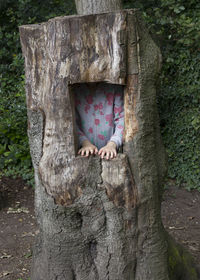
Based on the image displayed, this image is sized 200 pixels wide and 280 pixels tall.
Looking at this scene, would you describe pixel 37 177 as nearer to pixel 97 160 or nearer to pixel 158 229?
pixel 97 160

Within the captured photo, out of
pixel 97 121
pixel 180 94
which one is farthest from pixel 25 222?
pixel 180 94

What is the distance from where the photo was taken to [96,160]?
270 cm

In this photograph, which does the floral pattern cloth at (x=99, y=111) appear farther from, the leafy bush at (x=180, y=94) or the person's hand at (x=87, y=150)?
the leafy bush at (x=180, y=94)

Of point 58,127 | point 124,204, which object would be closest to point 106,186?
point 124,204

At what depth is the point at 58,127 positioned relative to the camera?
2686 mm

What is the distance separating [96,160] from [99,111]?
0.45 meters

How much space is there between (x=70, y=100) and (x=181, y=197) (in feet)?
13.0

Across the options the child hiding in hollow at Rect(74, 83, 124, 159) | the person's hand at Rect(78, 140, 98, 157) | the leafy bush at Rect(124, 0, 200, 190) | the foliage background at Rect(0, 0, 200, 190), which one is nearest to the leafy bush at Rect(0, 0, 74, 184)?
the foliage background at Rect(0, 0, 200, 190)

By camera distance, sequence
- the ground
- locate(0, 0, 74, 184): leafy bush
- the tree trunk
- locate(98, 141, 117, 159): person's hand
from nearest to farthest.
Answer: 1. the tree trunk
2. locate(98, 141, 117, 159): person's hand
3. the ground
4. locate(0, 0, 74, 184): leafy bush

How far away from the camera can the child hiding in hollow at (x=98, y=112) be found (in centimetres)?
292

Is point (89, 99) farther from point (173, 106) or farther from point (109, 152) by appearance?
point (173, 106)

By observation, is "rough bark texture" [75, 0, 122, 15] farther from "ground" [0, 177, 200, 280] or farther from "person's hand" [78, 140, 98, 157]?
"ground" [0, 177, 200, 280]

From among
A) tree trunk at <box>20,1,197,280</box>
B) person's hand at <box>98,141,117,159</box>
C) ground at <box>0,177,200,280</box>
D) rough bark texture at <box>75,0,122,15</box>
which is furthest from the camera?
rough bark texture at <box>75,0,122,15</box>

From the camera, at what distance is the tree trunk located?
254cm
